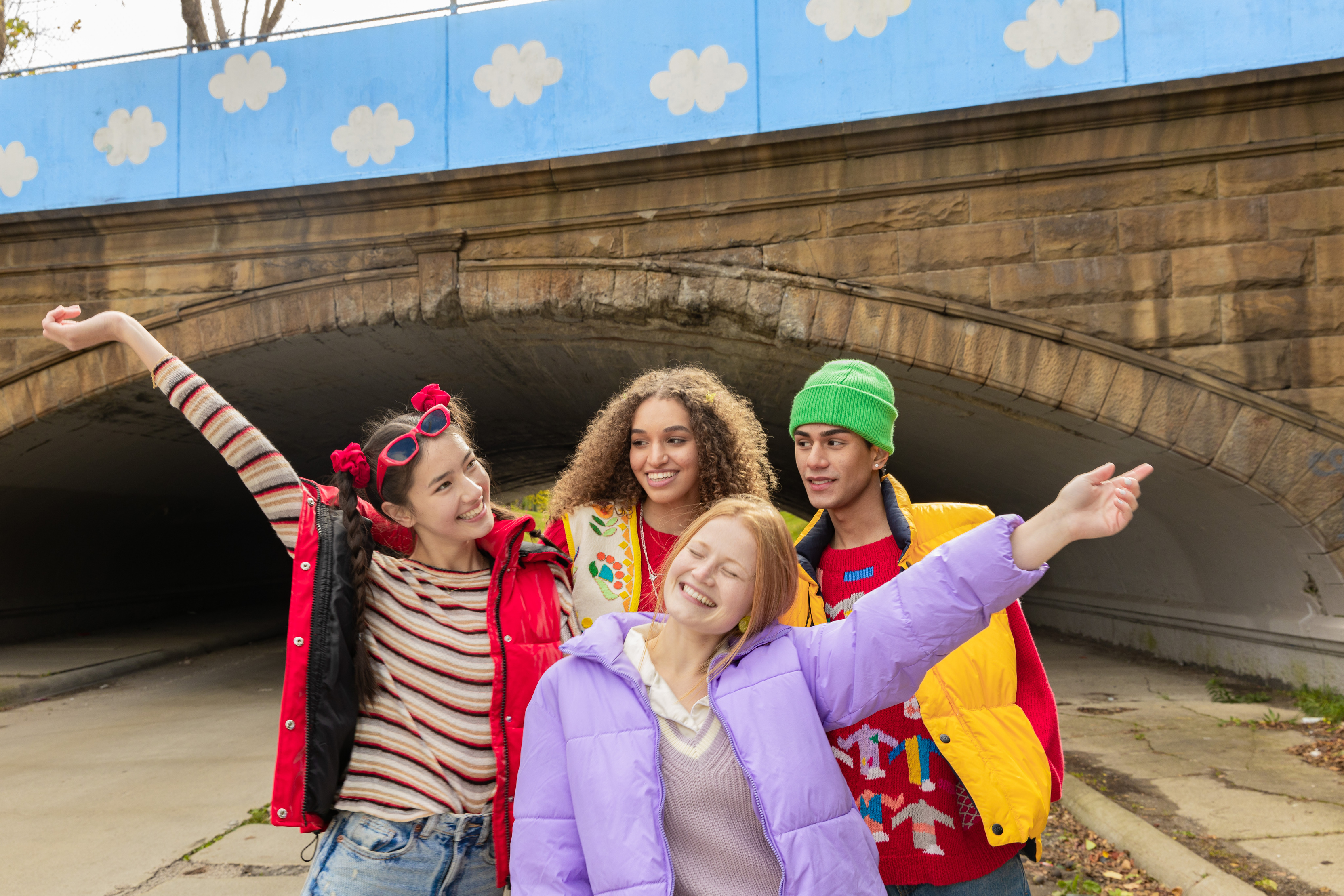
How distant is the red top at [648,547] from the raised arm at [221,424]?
0.57 metres

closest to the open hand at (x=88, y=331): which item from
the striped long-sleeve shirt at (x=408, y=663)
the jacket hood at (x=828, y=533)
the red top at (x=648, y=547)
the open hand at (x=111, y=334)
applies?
the open hand at (x=111, y=334)

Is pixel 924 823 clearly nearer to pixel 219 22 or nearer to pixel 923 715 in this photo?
pixel 923 715

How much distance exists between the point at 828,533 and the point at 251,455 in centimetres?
130

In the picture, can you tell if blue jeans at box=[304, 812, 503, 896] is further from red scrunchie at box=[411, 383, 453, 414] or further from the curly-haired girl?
red scrunchie at box=[411, 383, 453, 414]

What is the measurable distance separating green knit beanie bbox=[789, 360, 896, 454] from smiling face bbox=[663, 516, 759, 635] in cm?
50

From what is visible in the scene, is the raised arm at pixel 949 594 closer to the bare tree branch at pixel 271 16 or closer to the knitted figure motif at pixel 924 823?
the knitted figure motif at pixel 924 823

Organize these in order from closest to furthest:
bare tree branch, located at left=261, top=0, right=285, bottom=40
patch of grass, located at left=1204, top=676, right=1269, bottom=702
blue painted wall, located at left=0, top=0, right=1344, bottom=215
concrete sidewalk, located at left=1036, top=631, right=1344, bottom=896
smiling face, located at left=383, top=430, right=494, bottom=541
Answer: smiling face, located at left=383, top=430, right=494, bottom=541
concrete sidewalk, located at left=1036, top=631, right=1344, bottom=896
blue painted wall, located at left=0, top=0, right=1344, bottom=215
patch of grass, located at left=1204, top=676, right=1269, bottom=702
bare tree branch, located at left=261, top=0, right=285, bottom=40

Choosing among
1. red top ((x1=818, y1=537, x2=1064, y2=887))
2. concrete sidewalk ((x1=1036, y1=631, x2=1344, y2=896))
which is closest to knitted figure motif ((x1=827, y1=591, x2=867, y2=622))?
red top ((x1=818, y1=537, x2=1064, y2=887))

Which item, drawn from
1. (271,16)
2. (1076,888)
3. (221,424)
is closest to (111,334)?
(221,424)

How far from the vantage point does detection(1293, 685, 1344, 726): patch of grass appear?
579cm

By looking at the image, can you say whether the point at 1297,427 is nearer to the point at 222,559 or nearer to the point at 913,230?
the point at 913,230

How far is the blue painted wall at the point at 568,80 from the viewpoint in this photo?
6348 millimetres

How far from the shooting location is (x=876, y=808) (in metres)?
1.87

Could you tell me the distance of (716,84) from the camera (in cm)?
696
